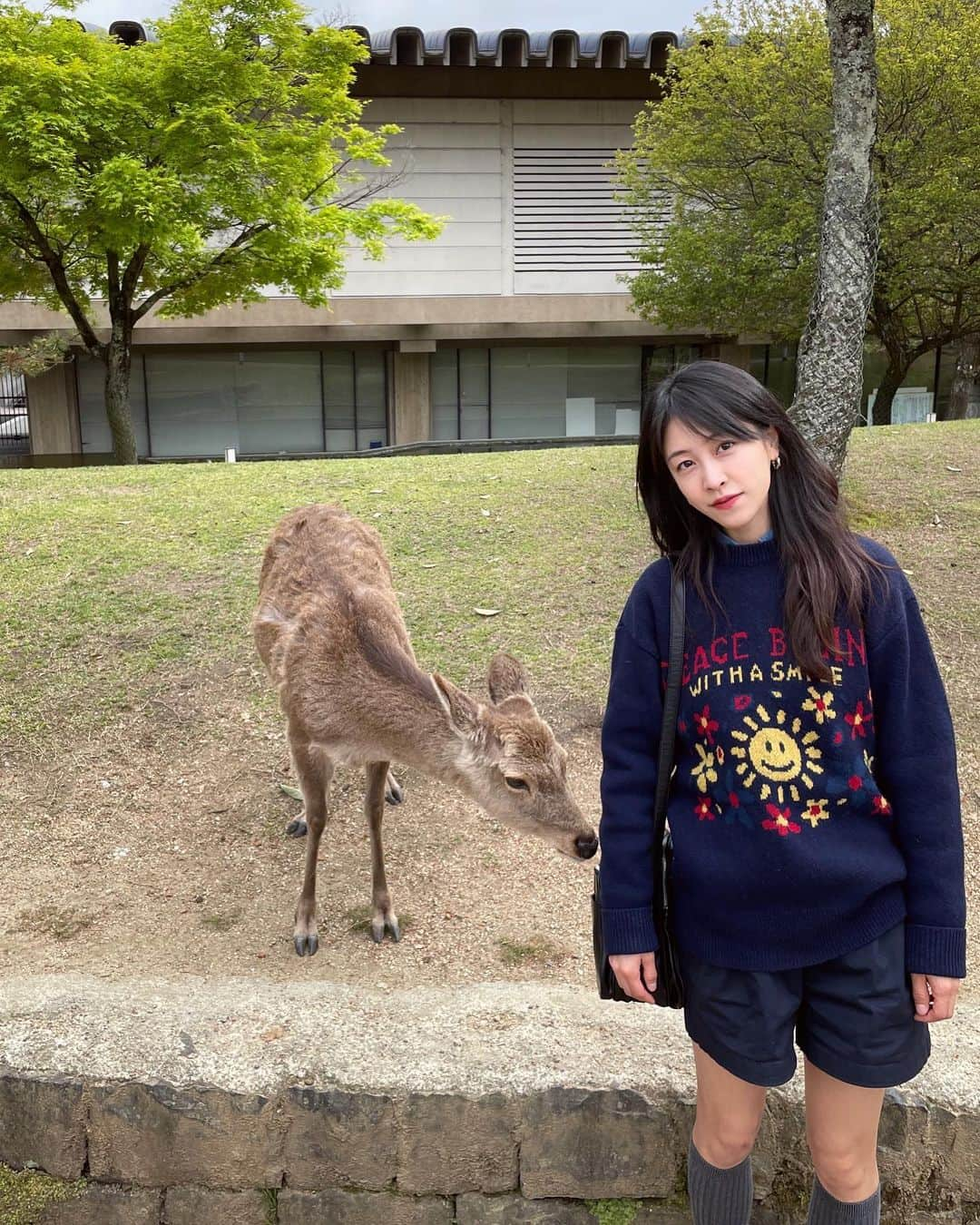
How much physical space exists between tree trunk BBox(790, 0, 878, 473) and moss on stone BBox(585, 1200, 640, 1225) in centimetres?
528

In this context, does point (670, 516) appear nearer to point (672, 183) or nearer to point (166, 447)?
point (672, 183)

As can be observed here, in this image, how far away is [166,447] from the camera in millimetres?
22797

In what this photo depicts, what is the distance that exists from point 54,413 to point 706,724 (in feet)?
75.2

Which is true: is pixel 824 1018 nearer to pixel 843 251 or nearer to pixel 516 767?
pixel 516 767

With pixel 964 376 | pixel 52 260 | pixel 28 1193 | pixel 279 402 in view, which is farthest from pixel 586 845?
pixel 279 402

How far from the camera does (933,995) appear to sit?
2.08m

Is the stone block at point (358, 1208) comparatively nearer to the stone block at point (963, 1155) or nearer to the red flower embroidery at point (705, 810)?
the stone block at point (963, 1155)

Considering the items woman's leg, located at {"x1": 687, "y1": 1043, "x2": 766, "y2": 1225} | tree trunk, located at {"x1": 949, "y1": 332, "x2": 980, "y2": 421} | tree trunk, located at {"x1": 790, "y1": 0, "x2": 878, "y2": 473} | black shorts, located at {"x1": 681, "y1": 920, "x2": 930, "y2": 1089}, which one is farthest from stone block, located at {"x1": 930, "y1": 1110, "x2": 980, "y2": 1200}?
tree trunk, located at {"x1": 949, "y1": 332, "x2": 980, "y2": 421}

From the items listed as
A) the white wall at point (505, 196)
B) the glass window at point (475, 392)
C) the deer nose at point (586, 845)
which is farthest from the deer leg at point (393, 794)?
the glass window at point (475, 392)

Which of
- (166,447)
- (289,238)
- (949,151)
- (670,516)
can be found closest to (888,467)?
(949,151)

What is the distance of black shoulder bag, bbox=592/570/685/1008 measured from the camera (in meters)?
2.21

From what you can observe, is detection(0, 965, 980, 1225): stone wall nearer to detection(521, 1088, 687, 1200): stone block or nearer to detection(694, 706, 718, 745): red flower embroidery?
detection(521, 1088, 687, 1200): stone block

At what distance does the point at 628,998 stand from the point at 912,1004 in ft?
1.99

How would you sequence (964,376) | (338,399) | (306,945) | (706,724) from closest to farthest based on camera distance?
(706,724), (306,945), (964,376), (338,399)
